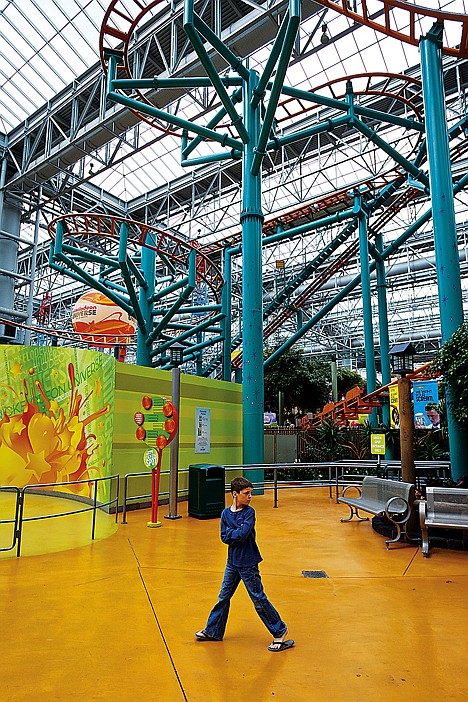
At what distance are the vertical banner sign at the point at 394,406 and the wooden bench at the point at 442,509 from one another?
610 centimetres

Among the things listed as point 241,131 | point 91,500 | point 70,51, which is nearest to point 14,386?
point 91,500

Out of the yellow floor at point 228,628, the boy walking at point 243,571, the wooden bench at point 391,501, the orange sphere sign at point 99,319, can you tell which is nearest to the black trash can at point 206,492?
the yellow floor at point 228,628

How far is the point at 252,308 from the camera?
14.3 metres

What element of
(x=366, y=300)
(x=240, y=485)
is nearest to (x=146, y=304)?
(x=366, y=300)

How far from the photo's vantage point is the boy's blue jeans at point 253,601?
3795 millimetres

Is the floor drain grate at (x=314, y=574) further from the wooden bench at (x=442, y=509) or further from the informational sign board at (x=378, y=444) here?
the informational sign board at (x=378, y=444)

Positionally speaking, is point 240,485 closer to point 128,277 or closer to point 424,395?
point 424,395

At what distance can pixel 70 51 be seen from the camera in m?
19.9

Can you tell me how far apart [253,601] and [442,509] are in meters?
4.20

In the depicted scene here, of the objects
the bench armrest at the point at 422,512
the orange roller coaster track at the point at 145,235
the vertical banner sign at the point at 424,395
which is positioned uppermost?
the orange roller coaster track at the point at 145,235

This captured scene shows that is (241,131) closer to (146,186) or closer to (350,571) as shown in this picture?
(350,571)

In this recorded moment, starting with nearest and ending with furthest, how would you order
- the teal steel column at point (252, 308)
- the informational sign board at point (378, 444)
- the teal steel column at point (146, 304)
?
1. the informational sign board at point (378, 444)
2. the teal steel column at point (252, 308)
3. the teal steel column at point (146, 304)

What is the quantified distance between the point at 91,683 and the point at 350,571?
3.67 m

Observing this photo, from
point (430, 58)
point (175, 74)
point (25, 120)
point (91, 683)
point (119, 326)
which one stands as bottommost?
point (91, 683)
